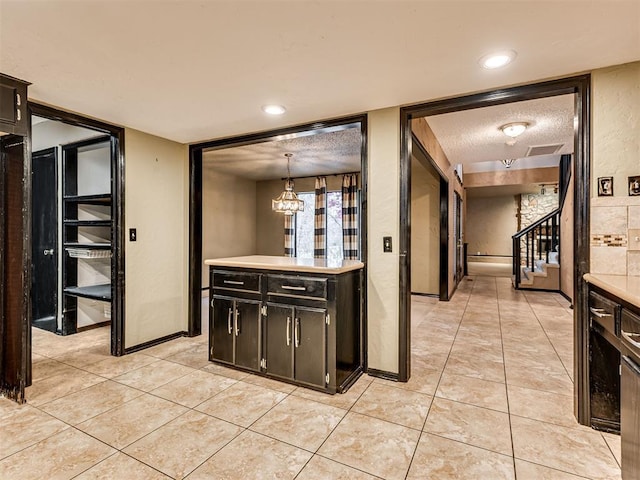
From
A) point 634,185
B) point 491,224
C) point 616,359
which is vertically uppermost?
point 491,224

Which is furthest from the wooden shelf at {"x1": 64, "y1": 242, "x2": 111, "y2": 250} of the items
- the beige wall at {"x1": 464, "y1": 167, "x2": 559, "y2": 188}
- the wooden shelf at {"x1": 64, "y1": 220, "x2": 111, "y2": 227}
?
the beige wall at {"x1": 464, "y1": 167, "x2": 559, "y2": 188}

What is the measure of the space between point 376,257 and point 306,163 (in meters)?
3.73

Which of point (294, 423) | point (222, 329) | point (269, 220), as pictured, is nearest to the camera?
point (294, 423)

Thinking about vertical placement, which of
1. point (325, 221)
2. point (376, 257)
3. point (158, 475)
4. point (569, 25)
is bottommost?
point (158, 475)

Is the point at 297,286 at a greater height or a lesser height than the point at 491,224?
lesser

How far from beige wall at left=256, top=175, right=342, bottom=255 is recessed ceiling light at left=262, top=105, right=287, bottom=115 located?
4.83m

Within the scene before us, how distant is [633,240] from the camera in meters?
1.96

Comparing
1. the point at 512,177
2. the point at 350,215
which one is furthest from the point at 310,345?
the point at 512,177

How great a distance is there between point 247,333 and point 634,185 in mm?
2803

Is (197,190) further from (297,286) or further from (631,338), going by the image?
(631,338)

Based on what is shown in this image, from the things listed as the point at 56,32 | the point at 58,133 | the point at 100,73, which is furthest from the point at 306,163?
the point at 56,32

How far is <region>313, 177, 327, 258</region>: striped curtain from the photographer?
7.24 metres

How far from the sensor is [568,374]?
2789 millimetres

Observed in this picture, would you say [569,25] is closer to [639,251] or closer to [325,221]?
[639,251]
